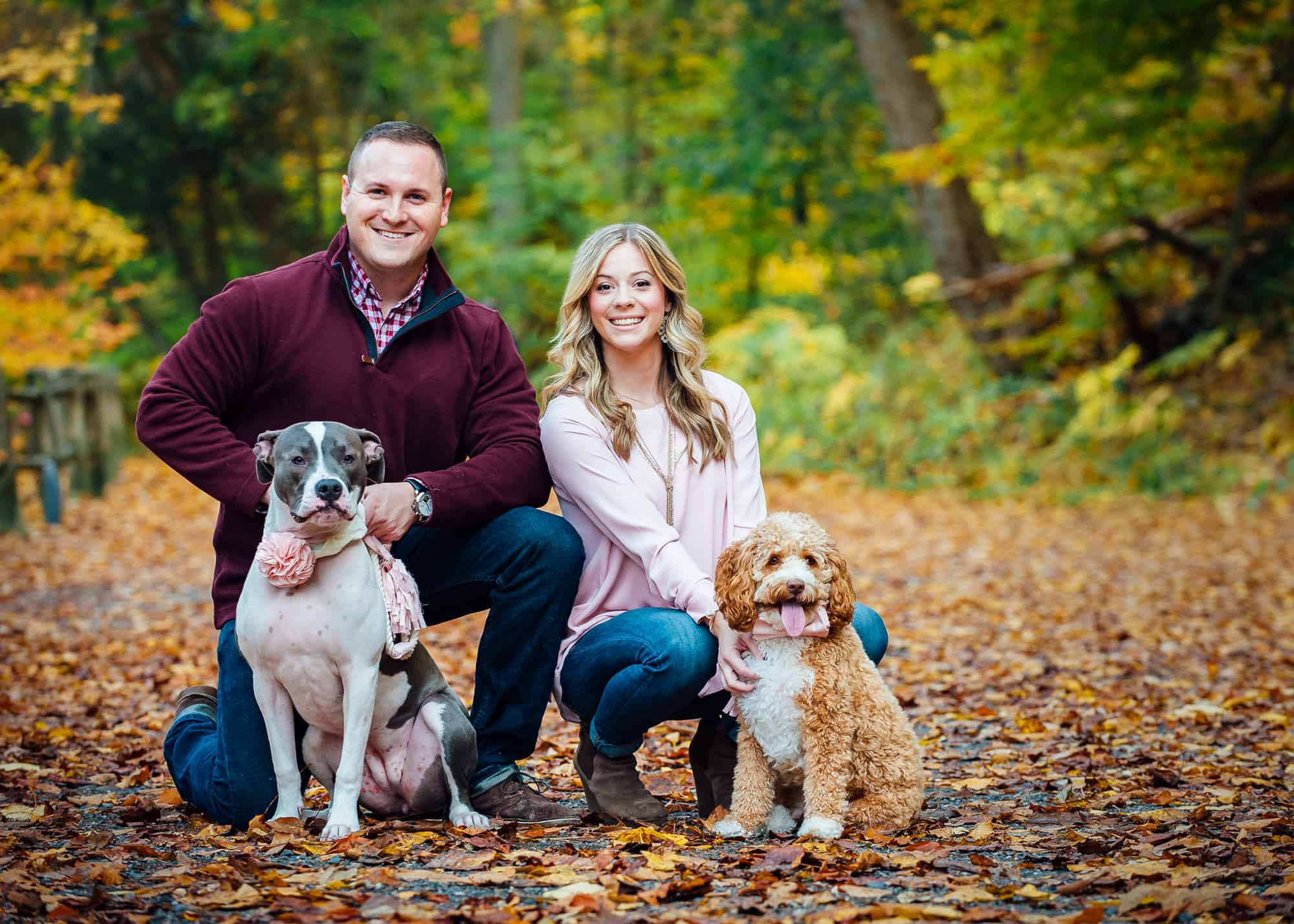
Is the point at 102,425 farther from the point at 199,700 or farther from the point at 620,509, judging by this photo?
the point at 620,509

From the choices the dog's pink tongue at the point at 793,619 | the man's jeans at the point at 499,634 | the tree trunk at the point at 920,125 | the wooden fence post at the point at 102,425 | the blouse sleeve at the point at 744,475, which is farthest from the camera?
the tree trunk at the point at 920,125

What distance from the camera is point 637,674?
3943 millimetres

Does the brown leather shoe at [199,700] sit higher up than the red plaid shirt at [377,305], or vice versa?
the red plaid shirt at [377,305]

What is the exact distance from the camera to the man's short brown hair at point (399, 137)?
4.25 meters

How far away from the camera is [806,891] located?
3268 millimetres

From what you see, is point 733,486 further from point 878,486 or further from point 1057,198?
point 1057,198

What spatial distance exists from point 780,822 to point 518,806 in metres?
0.84

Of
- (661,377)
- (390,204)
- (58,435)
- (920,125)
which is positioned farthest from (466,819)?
(920,125)

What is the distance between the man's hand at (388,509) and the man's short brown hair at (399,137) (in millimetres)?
1090

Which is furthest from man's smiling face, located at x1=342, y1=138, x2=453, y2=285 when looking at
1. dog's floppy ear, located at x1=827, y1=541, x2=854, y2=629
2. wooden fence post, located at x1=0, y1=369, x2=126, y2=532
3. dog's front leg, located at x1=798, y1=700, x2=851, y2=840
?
wooden fence post, located at x1=0, y1=369, x2=126, y2=532

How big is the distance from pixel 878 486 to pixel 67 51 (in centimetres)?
1043

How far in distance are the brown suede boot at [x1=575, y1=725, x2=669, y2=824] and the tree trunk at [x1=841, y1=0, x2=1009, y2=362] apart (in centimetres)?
1374

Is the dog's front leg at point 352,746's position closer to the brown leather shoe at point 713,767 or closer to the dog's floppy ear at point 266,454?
the dog's floppy ear at point 266,454

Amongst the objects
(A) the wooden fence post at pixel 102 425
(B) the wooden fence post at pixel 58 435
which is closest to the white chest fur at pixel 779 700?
(B) the wooden fence post at pixel 58 435
